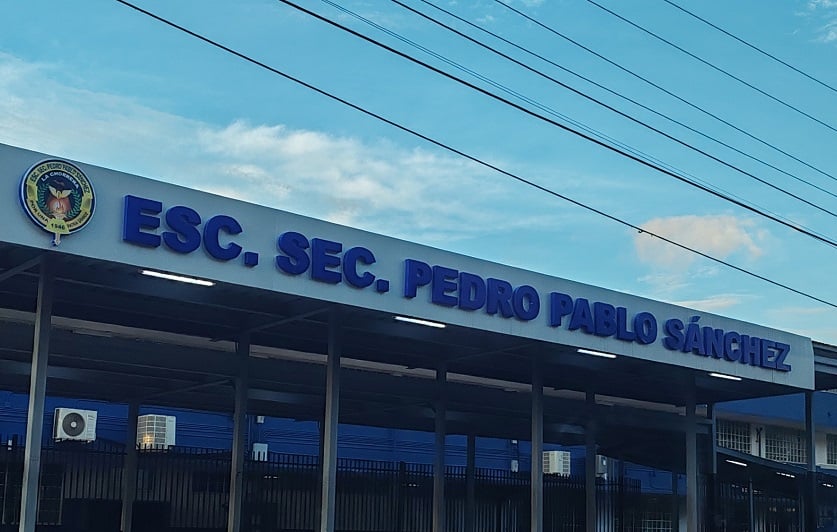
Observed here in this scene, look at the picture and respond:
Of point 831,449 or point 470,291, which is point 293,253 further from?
point 831,449

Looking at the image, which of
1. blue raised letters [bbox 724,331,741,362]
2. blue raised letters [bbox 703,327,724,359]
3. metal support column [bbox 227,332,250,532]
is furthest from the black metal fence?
blue raised letters [bbox 703,327,724,359]

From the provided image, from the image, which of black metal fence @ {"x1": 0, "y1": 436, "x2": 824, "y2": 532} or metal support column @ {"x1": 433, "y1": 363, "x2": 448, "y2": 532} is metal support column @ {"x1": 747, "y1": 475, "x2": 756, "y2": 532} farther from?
metal support column @ {"x1": 433, "y1": 363, "x2": 448, "y2": 532}

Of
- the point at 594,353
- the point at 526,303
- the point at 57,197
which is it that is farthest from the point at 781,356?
the point at 57,197

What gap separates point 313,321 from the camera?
20531 mm

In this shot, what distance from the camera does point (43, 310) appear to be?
53.2 feet

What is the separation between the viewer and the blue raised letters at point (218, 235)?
16.0 metres

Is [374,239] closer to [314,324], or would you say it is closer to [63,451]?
[314,324]

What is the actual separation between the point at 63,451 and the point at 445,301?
9.65 metres

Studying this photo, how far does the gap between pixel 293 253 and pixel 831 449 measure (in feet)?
124

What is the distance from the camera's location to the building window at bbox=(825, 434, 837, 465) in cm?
4841

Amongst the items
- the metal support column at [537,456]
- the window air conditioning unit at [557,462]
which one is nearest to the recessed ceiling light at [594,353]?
the metal support column at [537,456]

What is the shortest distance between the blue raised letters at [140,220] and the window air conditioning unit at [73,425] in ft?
42.1

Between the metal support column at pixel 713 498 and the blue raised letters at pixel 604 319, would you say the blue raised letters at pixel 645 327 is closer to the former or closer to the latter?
the blue raised letters at pixel 604 319

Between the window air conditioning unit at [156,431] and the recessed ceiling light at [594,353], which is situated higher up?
the recessed ceiling light at [594,353]
